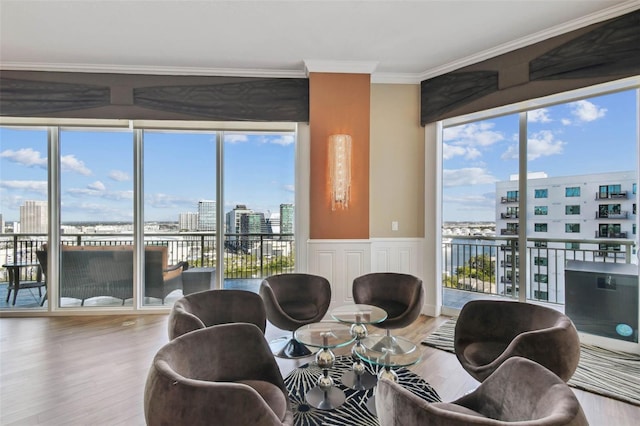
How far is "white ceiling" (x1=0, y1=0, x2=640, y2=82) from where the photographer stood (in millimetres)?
2654

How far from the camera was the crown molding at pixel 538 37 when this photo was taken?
2611 millimetres

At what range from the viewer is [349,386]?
224 cm

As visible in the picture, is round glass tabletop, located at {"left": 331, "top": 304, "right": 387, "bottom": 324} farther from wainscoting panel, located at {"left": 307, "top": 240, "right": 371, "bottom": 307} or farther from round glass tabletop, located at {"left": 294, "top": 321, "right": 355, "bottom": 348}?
wainscoting panel, located at {"left": 307, "top": 240, "right": 371, "bottom": 307}

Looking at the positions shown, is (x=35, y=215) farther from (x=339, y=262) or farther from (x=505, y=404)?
(x=505, y=404)

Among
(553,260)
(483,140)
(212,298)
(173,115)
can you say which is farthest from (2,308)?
(553,260)

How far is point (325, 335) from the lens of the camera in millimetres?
2197

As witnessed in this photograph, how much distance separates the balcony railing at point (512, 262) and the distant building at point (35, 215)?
17.5 ft

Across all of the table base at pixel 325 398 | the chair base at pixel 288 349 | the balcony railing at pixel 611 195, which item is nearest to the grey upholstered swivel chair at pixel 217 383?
the table base at pixel 325 398

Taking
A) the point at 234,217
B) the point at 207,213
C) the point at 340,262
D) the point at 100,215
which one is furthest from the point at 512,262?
the point at 100,215

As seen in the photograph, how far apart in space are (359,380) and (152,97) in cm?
395

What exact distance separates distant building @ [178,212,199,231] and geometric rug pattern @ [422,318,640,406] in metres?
3.22

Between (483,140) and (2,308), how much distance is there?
6.56 m

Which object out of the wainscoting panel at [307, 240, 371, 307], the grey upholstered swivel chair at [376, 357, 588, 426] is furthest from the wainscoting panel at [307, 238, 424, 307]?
the grey upholstered swivel chair at [376, 357, 588, 426]

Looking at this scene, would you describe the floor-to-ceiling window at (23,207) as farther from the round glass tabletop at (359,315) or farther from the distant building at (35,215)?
the round glass tabletop at (359,315)
